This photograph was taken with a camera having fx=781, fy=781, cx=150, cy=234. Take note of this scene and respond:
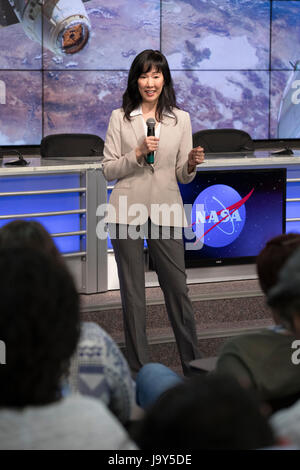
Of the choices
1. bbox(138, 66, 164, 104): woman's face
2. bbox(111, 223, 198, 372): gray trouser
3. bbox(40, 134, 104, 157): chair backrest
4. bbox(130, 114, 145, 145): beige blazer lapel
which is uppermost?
bbox(138, 66, 164, 104): woman's face

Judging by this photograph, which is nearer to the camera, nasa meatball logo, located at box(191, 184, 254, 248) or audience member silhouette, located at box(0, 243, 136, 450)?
audience member silhouette, located at box(0, 243, 136, 450)

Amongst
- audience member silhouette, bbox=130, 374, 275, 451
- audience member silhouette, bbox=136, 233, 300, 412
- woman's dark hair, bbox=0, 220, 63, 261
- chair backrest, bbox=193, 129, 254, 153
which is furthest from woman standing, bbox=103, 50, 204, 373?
audience member silhouette, bbox=130, 374, 275, 451

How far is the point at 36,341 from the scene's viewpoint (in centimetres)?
114

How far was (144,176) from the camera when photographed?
356 centimetres

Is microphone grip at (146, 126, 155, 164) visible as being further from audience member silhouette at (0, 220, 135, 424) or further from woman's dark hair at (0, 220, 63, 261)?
audience member silhouette at (0, 220, 135, 424)

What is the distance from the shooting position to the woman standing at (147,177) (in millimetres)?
3518

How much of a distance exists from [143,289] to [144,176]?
54 cm

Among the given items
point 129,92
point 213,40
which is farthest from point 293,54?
point 129,92

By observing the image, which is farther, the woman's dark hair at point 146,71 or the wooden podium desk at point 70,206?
the wooden podium desk at point 70,206

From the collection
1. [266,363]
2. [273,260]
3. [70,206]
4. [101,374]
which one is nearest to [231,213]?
[70,206]

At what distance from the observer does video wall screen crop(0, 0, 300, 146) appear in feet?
26.3

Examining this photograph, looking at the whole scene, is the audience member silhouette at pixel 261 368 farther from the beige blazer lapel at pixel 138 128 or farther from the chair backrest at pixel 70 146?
the chair backrest at pixel 70 146

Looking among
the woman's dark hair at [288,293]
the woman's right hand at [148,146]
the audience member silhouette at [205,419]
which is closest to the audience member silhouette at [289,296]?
the woman's dark hair at [288,293]

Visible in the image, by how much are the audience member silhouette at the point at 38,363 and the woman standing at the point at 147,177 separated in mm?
2335
